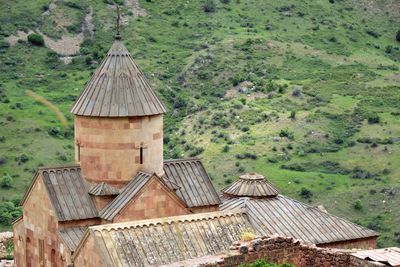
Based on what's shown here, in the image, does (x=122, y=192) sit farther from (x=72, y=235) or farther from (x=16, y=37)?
(x=16, y=37)

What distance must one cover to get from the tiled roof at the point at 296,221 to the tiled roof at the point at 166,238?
7.73ft

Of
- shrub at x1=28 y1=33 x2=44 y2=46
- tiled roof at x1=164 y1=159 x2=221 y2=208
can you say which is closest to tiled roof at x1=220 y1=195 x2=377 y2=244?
tiled roof at x1=164 y1=159 x2=221 y2=208

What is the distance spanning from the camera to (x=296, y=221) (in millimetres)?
28344

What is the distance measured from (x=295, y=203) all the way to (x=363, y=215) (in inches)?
806

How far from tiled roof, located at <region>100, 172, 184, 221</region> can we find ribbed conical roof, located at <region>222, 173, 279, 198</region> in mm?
4046

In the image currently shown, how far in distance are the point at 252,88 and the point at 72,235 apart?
4222 centimetres

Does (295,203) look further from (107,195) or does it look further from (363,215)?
(363,215)

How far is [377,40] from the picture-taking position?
8112cm

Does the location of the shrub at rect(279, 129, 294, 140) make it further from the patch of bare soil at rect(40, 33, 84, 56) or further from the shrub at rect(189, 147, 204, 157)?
the patch of bare soil at rect(40, 33, 84, 56)

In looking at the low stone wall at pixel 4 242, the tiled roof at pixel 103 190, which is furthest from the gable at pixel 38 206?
the low stone wall at pixel 4 242

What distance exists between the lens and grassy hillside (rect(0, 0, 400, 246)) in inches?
2120

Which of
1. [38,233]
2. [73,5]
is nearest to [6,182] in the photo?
[38,233]

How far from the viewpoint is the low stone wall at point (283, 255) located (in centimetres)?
2172

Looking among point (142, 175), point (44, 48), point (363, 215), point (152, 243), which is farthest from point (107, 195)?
point (44, 48)
